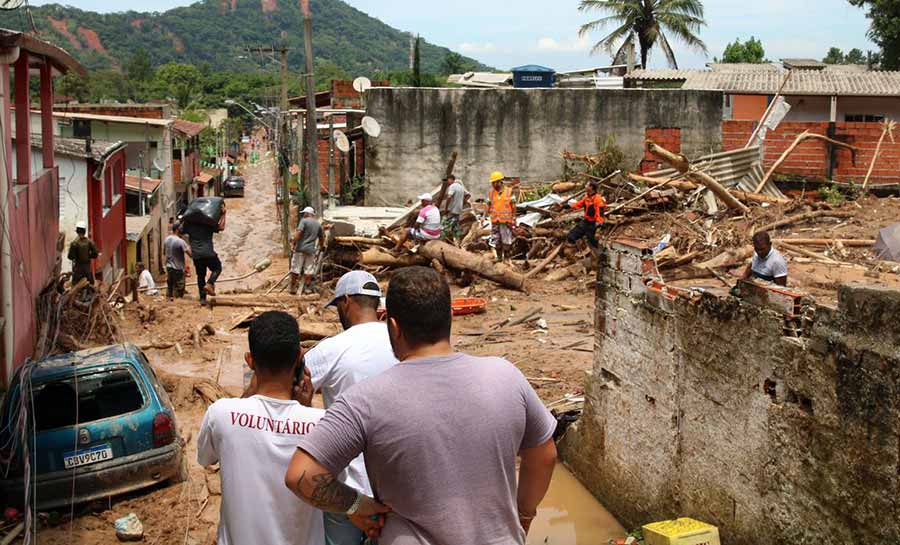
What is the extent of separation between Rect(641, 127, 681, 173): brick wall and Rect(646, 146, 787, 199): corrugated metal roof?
8.05 ft

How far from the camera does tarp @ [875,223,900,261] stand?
1276 centimetres

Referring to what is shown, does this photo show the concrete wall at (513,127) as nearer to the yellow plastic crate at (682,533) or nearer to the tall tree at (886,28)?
the yellow plastic crate at (682,533)

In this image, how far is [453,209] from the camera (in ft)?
60.4

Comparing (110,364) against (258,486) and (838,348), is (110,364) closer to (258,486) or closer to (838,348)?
(258,486)

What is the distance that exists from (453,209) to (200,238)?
5071mm

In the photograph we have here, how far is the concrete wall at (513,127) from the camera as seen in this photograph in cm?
2259

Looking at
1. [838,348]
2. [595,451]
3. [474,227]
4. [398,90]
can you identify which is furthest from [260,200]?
[838,348]

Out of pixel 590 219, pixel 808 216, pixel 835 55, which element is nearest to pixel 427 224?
pixel 590 219

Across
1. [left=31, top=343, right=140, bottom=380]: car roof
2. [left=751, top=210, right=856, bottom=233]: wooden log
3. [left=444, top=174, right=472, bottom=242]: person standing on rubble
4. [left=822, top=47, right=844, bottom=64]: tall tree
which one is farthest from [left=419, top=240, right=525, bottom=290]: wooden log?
[left=822, top=47, right=844, bottom=64]: tall tree

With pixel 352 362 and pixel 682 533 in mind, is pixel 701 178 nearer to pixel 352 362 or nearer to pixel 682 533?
pixel 682 533

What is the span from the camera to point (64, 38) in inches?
6708

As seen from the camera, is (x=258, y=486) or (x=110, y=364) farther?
(x=110, y=364)

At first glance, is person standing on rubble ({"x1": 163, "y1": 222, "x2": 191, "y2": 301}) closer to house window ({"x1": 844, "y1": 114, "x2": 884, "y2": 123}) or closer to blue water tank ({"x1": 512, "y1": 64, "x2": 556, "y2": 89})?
blue water tank ({"x1": 512, "y1": 64, "x2": 556, "y2": 89})

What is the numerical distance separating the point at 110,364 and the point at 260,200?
53.3m
